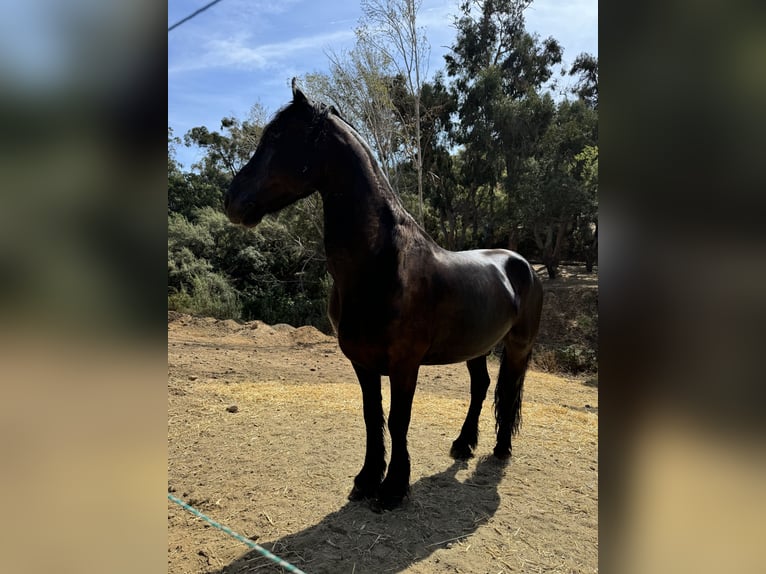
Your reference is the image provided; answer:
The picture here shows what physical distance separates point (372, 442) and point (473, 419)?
1196 mm

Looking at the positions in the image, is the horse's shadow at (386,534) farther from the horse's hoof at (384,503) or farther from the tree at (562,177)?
the tree at (562,177)

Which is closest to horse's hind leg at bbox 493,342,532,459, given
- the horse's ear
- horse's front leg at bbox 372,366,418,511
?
horse's front leg at bbox 372,366,418,511

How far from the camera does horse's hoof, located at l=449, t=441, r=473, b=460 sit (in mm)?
3693

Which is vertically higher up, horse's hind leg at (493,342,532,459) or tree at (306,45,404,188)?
tree at (306,45,404,188)

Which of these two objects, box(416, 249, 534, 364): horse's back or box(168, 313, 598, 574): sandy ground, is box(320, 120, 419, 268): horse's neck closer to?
box(416, 249, 534, 364): horse's back

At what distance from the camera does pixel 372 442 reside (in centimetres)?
Result: 290

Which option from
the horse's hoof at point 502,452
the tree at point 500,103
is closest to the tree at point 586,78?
the tree at point 500,103

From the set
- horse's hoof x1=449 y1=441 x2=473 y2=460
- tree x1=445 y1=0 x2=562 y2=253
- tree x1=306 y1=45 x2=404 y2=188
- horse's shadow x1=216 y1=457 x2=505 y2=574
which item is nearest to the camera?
horse's shadow x1=216 y1=457 x2=505 y2=574

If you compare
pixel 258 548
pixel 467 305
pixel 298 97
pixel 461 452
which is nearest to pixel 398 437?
pixel 467 305

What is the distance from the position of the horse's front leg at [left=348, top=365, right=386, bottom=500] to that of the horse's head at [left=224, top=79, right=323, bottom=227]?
4.00 ft
